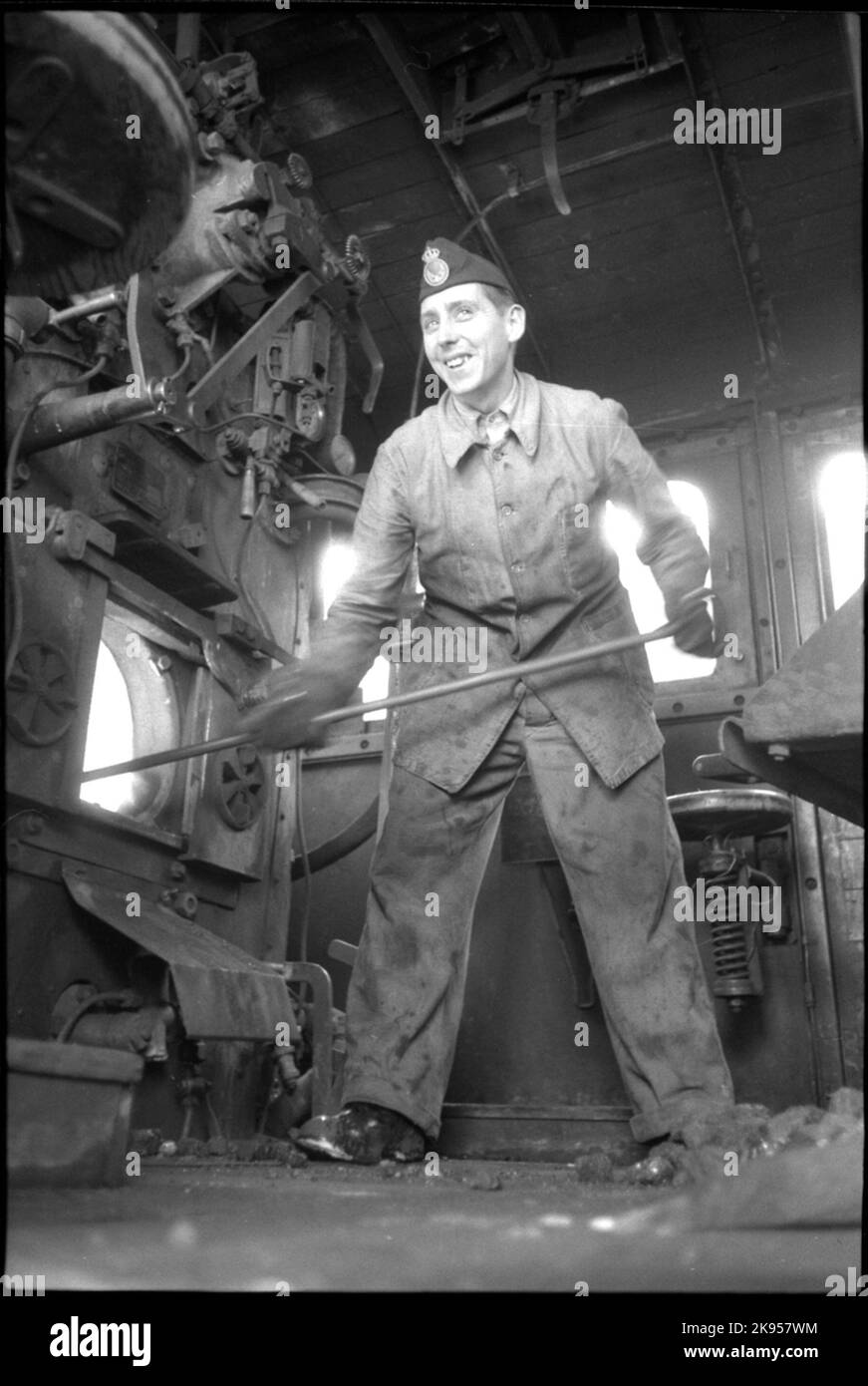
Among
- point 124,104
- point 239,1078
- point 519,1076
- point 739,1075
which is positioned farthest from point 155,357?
point 739,1075

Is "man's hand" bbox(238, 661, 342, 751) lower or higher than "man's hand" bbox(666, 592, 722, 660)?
lower

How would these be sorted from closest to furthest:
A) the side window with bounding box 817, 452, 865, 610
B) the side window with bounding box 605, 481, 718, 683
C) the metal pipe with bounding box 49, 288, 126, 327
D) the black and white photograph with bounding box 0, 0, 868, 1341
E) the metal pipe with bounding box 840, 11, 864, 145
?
the black and white photograph with bounding box 0, 0, 868, 1341 < the metal pipe with bounding box 840, 11, 864, 145 < the metal pipe with bounding box 49, 288, 126, 327 < the side window with bounding box 605, 481, 718, 683 < the side window with bounding box 817, 452, 865, 610

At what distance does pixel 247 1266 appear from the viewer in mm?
1151

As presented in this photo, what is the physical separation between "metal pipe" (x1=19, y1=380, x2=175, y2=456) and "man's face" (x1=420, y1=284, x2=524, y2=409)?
62 centimetres

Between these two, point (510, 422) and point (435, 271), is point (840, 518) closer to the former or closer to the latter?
point (510, 422)

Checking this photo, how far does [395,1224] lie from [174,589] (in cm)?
209

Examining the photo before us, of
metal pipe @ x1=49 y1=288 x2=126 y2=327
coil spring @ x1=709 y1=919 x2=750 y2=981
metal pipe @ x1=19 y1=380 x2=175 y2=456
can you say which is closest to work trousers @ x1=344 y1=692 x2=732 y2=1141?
coil spring @ x1=709 y1=919 x2=750 y2=981

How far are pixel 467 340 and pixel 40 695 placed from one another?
1243 mm

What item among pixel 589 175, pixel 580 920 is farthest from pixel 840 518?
pixel 580 920

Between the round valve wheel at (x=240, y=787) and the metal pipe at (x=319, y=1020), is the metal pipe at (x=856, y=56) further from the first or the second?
the metal pipe at (x=319, y=1020)

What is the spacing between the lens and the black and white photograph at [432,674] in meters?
1.30

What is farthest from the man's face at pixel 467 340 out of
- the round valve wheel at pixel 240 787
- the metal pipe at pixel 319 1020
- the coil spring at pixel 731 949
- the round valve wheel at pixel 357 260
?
the coil spring at pixel 731 949

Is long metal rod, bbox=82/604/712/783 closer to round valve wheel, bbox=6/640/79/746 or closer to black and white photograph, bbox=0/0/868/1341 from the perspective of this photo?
black and white photograph, bbox=0/0/868/1341

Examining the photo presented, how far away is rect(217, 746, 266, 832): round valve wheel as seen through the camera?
314 cm
